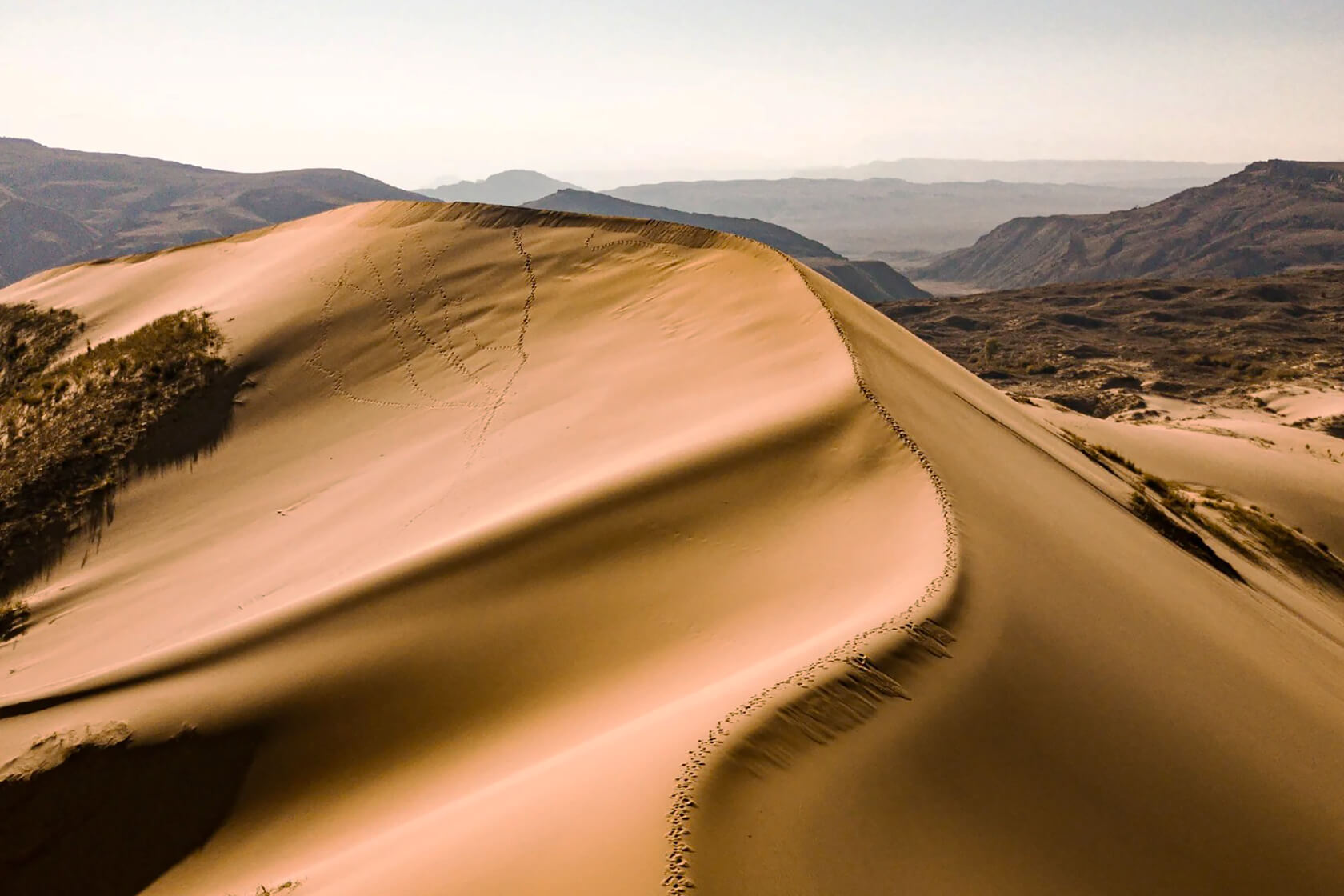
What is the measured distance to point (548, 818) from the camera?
18.6ft

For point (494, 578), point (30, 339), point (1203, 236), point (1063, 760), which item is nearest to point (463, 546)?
point (494, 578)

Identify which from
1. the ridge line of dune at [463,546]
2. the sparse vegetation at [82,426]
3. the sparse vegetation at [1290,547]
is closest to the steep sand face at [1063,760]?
the ridge line of dune at [463,546]

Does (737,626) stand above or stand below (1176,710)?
above

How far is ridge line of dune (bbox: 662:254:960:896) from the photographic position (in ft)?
16.5

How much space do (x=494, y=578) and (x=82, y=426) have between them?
41.1 feet

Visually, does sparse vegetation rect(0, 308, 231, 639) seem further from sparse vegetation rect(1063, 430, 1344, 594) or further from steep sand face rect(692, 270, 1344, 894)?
sparse vegetation rect(1063, 430, 1344, 594)

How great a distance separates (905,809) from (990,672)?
1.79m

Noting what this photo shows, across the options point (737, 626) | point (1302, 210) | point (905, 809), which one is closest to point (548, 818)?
point (905, 809)

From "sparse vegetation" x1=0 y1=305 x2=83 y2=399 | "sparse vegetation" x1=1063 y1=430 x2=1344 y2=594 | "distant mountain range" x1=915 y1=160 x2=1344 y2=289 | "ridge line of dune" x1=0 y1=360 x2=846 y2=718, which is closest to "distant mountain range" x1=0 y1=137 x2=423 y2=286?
"sparse vegetation" x1=0 y1=305 x2=83 y2=399

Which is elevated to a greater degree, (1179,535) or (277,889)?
(277,889)

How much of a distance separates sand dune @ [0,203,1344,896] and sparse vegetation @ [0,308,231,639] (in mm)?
743

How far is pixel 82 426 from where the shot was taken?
17.4 metres

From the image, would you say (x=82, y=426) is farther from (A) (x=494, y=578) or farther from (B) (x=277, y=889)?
(B) (x=277, y=889)

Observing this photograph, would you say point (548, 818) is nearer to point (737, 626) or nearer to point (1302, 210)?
point (737, 626)
